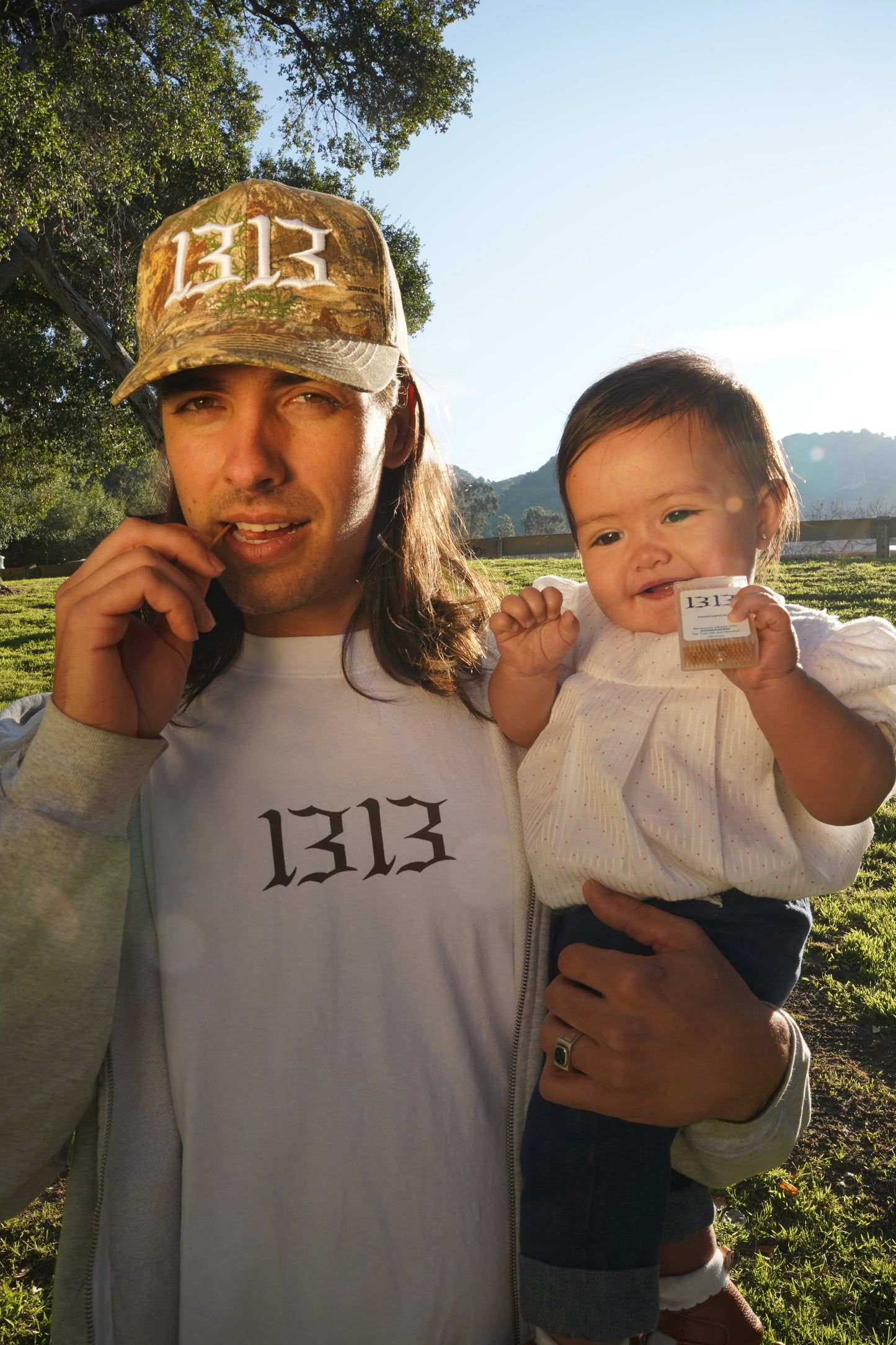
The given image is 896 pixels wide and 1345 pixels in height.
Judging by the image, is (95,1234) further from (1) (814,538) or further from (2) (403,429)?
(1) (814,538)

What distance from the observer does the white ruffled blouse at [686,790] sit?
1921 millimetres

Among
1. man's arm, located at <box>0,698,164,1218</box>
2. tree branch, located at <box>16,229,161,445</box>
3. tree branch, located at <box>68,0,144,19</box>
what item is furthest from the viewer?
tree branch, located at <box>16,229,161,445</box>

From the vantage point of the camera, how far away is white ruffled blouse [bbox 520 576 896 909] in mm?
1921

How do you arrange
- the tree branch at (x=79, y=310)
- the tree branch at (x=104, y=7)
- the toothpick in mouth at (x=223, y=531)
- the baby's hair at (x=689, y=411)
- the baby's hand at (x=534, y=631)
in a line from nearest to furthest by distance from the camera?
the toothpick in mouth at (x=223, y=531), the baby's hand at (x=534, y=631), the baby's hair at (x=689, y=411), the tree branch at (x=104, y=7), the tree branch at (x=79, y=310)

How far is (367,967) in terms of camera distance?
1.66 m

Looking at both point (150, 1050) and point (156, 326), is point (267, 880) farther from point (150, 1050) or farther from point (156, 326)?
point (156, 326)

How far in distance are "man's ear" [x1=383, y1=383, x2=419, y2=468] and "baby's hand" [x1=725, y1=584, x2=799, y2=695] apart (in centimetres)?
102

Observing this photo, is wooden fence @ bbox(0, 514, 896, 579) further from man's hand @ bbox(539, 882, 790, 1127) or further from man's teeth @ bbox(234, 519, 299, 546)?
man's hand @ bbox(539, 882, 790, 1127)

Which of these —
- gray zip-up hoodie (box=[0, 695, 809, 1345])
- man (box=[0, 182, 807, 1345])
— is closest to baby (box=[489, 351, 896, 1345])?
man (box=[0, 182, 807, 1345])

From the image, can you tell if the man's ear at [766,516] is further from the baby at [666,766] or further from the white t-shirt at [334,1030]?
the white t-shirt at [334,1030]

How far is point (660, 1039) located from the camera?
65.2 inches

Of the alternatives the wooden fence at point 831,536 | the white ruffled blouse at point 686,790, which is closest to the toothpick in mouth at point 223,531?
the white ruffled blouse at point 686,790

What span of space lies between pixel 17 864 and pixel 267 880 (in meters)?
0.43

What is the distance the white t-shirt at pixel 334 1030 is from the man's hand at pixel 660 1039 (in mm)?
135
